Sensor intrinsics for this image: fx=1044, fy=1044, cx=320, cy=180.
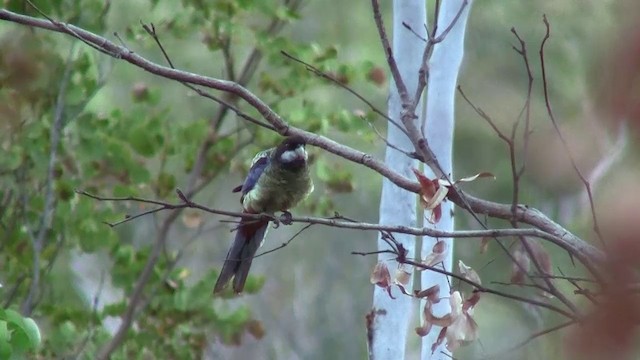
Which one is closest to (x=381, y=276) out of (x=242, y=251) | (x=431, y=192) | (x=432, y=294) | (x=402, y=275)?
(x=402, y=275)

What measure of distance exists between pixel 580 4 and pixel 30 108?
17.0 ft

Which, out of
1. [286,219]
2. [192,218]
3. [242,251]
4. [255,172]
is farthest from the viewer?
[192,218]

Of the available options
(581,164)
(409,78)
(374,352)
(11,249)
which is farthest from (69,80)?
(581,164)

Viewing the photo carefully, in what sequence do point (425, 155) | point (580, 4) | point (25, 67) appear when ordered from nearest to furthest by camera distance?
point (425, 155), point (25, 67), point (580, 4)

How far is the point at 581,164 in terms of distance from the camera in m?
2.36

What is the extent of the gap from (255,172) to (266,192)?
0.49 feet

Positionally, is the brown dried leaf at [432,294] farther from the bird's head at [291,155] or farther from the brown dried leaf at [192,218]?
the brown dried leaf at [192,218]

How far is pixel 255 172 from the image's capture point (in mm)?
4355

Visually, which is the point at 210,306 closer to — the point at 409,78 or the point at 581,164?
Answer: the point at 409,78

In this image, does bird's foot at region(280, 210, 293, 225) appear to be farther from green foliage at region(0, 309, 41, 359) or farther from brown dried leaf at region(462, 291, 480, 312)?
green foliage at region(0, 309, 41, 359)

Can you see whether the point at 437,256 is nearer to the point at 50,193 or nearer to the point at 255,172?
the point at 255,172

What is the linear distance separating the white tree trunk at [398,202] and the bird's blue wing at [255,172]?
702mm

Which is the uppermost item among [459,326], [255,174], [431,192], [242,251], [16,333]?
[255,174]

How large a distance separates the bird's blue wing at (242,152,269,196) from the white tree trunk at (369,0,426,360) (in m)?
0.70
